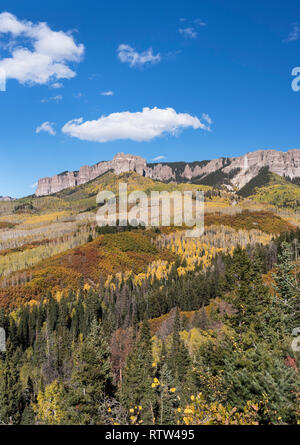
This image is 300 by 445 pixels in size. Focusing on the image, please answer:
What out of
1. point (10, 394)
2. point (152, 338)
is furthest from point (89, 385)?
point (152, 338)

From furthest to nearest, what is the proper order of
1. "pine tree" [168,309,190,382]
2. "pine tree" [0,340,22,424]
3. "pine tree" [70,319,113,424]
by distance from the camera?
"pine tree" [168,309,190,382], "pine tree" [0,340,22,424], "pine tree" [70,319,113,424]

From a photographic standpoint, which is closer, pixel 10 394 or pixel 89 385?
pixel 89 385

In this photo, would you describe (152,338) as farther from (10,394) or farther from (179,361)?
(10,394)

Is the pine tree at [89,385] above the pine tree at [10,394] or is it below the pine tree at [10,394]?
above

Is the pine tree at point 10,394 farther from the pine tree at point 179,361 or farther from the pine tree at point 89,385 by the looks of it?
the pine tree at point 179,361

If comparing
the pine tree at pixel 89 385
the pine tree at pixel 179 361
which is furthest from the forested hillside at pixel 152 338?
the pine tree at pixel 179 361

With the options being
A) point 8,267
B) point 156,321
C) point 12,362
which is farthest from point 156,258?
point 12,362

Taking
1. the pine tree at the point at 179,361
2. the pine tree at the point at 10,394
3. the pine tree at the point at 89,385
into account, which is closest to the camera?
the pine tree at the point at 89,385

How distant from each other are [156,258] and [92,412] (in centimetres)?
16260

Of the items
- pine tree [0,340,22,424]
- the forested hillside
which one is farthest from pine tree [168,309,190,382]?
pine tree [0,340,22,424]

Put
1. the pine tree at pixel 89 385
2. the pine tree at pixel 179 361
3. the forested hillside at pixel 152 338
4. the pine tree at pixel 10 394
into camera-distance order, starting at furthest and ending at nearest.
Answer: the pine tree at pixel 179 361 < the pine tree at pixel 10 394 < the pine tree at pixel 89 385 < the forested hillside at pixel 152 338

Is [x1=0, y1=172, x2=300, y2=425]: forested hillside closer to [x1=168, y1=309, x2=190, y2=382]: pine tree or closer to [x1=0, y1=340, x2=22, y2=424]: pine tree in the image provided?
[x1=0, y1=340, x2=22, y2=424]: pine tree

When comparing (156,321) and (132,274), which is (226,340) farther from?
(132,274)

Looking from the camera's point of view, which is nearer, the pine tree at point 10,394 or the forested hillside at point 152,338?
the forested hillside at point 152,338
